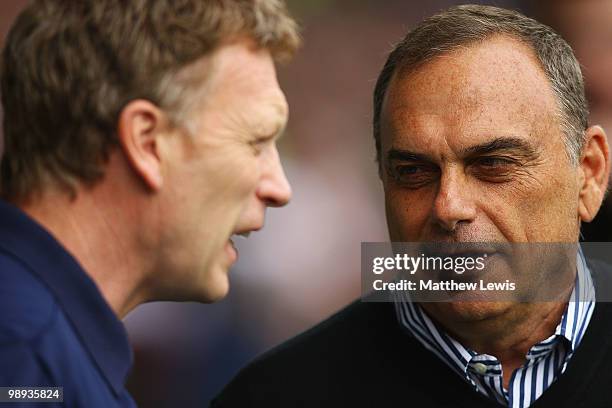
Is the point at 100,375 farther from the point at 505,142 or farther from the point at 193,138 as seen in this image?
the point at 505,142

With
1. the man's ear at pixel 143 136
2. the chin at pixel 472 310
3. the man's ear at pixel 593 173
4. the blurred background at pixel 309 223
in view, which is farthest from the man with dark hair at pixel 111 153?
the blurred background at pixel 309 223

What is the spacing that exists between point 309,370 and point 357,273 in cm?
229

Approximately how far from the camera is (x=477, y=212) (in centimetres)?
200

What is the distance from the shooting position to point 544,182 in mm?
2070

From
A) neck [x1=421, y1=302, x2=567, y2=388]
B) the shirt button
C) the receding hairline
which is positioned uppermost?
the receding hairline

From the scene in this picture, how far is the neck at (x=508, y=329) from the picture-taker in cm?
207

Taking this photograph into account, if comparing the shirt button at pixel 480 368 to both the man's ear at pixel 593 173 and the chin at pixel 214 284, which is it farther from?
the chin at pixel 214 284

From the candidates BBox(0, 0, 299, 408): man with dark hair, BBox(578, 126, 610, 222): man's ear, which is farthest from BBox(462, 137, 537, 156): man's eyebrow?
BBox(0, 0, 299, 408): man with dark hair

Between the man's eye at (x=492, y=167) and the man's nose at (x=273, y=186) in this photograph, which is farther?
the man's eye at (x=492, y=167)

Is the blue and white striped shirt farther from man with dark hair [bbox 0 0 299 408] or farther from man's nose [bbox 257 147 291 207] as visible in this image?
man with dark hair [bbox 0 0 299 408]

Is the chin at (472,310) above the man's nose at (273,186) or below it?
below

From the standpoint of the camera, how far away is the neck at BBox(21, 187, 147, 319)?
140cm

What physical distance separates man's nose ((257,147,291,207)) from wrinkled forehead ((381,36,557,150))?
0.51 m

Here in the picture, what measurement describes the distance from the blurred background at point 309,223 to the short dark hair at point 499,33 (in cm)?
143
